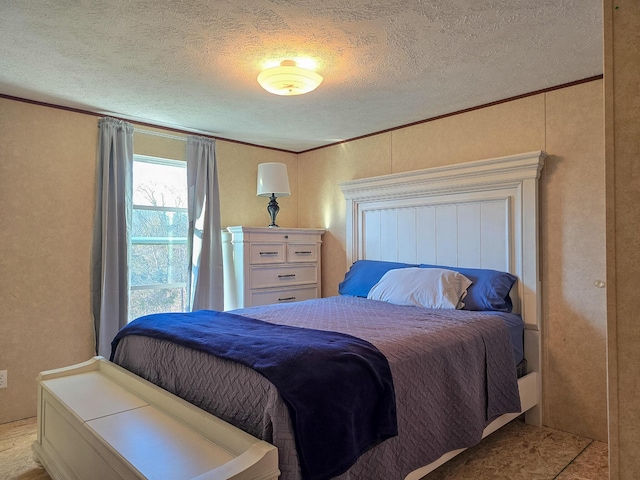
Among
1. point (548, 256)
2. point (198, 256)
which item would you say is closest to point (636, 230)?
point (548, 256)

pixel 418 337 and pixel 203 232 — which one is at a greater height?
pixel 203 232

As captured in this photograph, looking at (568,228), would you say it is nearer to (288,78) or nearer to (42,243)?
(288,78)

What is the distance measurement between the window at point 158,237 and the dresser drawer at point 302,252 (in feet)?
3.24

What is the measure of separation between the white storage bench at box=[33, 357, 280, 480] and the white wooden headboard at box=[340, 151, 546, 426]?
7.33 feet

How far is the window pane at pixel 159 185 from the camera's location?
12.0 feet

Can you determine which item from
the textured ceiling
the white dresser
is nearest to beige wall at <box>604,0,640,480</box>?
the textured ceiling

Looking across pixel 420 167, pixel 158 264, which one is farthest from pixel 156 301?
pixel 420 167

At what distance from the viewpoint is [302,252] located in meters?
4.26

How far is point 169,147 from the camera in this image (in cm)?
378

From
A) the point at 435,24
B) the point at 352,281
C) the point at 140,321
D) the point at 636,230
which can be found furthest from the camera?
the point at 352,281

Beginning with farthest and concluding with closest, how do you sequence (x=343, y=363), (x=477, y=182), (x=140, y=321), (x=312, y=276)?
(x=312, y=276) → (x=477, y=182) → (x=140, y=321) → (x=343, y=363)

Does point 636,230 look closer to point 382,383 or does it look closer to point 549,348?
point 382,383

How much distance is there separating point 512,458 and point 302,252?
252 cm

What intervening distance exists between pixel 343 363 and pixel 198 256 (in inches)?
98.4
